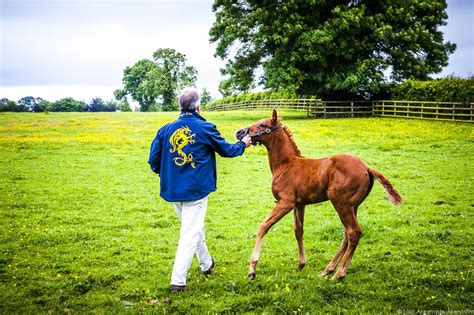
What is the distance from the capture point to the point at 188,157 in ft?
18.5

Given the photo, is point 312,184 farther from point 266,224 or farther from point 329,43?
point 329,43

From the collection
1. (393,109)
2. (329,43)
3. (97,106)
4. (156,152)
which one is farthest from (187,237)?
(97,106)

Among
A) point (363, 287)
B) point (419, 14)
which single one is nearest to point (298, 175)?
point (363, 287)

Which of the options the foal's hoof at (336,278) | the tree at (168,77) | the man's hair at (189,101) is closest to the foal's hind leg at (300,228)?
the foal's hoof at (336,278)

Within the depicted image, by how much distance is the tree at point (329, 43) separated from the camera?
31.1 metres

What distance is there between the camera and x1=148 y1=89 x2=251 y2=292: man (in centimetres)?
559

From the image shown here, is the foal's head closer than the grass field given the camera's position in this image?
No

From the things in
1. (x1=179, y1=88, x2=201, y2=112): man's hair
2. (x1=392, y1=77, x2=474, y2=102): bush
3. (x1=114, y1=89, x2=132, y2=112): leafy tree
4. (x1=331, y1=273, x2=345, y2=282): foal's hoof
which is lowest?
(x1=331, y1=273, x2=345, y2=282): foal's hoof

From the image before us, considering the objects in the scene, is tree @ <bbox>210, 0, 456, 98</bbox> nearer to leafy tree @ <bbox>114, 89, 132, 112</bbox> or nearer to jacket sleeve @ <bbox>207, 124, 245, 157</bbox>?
jacket sleeve @ <bbox>207, 124, 245, 157</bbox>

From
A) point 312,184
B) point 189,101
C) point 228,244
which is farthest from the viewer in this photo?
point 228,244

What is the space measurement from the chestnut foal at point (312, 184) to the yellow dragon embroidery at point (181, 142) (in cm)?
100

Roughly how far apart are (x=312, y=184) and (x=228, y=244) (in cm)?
269

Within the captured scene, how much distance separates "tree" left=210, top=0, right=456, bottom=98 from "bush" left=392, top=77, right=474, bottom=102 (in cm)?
183

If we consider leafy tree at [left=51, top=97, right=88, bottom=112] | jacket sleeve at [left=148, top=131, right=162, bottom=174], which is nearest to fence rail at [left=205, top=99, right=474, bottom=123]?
jacket sleeve at [left=148, top=131, right=162, bottom=174]
